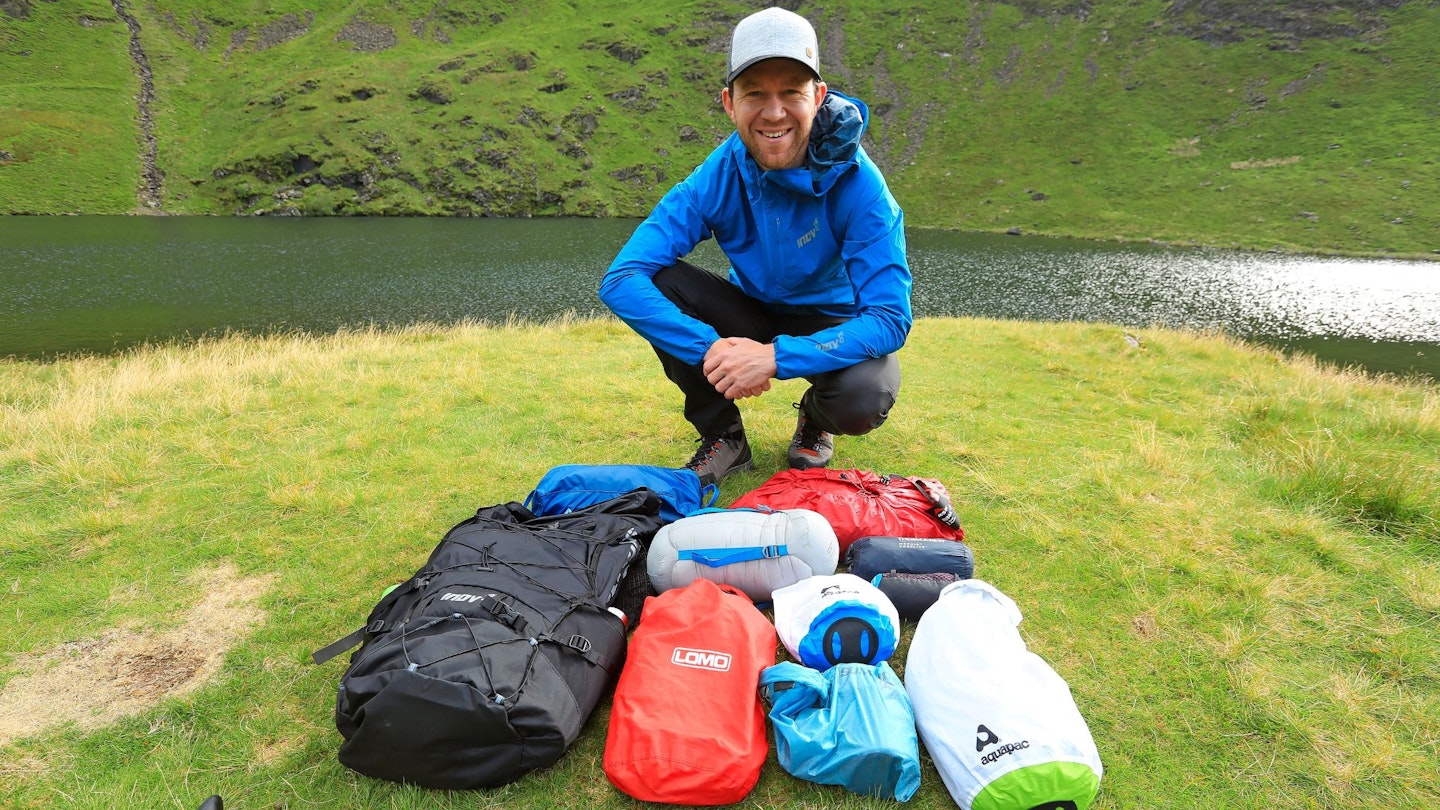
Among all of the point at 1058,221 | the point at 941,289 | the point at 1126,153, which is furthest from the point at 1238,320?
the point at 1126,153

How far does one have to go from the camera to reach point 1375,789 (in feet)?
8.38

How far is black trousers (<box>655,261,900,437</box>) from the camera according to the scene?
4.43 meters

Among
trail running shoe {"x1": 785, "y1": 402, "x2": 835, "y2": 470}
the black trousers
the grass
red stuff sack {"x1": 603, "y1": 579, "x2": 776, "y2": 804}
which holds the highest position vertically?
the black trousers

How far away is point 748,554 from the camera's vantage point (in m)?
3.52

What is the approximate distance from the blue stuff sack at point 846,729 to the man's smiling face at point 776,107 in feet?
10.0

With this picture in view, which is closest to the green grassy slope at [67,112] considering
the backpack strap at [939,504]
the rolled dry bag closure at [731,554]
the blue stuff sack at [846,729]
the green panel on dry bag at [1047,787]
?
the rolled dry bag closure at [731,554]

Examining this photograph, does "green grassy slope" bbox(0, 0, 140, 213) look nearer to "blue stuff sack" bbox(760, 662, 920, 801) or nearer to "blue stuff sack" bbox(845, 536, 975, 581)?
"blue stuff sack" bbox(845, 536, 975, 581)

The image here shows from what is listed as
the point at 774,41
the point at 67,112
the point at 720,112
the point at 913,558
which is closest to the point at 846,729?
the point at 913,558

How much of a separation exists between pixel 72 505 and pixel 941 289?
114 ft

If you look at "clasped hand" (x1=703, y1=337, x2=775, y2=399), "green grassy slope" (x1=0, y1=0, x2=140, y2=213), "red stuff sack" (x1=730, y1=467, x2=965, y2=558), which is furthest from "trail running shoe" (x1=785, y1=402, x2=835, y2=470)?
"green grassy slope" (x1=0, y1=0, x2=140, y2=213)

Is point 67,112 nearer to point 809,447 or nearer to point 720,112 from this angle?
point 720,112

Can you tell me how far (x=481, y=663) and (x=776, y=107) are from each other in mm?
3400

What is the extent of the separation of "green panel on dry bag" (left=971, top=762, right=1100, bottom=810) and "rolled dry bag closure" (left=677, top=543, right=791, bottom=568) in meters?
1.53

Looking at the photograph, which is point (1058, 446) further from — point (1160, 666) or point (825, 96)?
point (825, 96)
